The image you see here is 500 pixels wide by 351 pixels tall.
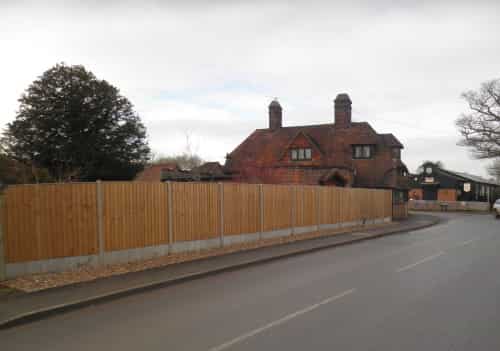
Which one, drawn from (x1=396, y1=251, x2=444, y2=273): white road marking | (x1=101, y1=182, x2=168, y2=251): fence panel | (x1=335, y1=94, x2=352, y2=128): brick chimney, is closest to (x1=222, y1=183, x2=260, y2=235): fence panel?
(x1=101, y1=182, x2=168, y2=251): fence panel

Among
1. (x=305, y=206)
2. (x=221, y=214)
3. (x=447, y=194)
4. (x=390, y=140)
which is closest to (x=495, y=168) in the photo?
(x=447, y=194)

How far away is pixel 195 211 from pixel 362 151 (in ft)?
83.6

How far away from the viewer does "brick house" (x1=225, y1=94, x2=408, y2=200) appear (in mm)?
33156

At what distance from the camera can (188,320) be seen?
646cm

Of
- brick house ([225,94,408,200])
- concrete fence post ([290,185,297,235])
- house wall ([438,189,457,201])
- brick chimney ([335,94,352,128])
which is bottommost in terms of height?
house wall ([438,189,457,201])

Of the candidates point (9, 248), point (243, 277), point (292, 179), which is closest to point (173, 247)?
point (243, 277)

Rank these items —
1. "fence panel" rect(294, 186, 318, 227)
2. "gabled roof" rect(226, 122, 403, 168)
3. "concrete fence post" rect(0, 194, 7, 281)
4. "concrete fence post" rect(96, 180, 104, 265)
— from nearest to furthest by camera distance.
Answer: "concrete fence post" rect(0, 194, 7, 281) → "concrete fence post" rect(96, 180, 104, 265) → "fence panel" rect(294, 186, 318, 227) → "gabled roof" rect(226, 122, 403, 168)

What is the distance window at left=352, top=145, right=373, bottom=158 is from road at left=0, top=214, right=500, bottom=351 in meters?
25.2

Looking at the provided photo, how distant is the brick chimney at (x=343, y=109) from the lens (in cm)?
3756

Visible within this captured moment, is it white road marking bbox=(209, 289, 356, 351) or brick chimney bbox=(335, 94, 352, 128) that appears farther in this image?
brick chimney bbox=(335, 94, 352, 128)

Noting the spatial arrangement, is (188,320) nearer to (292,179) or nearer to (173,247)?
(173,247)

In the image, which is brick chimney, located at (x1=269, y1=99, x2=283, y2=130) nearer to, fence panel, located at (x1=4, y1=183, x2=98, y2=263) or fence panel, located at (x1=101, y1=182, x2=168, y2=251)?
fence panel, located at (x1=101, y1=182, x2=168, y2=251)

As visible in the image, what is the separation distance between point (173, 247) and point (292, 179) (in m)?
19.2

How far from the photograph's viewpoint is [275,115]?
42.4 metres
